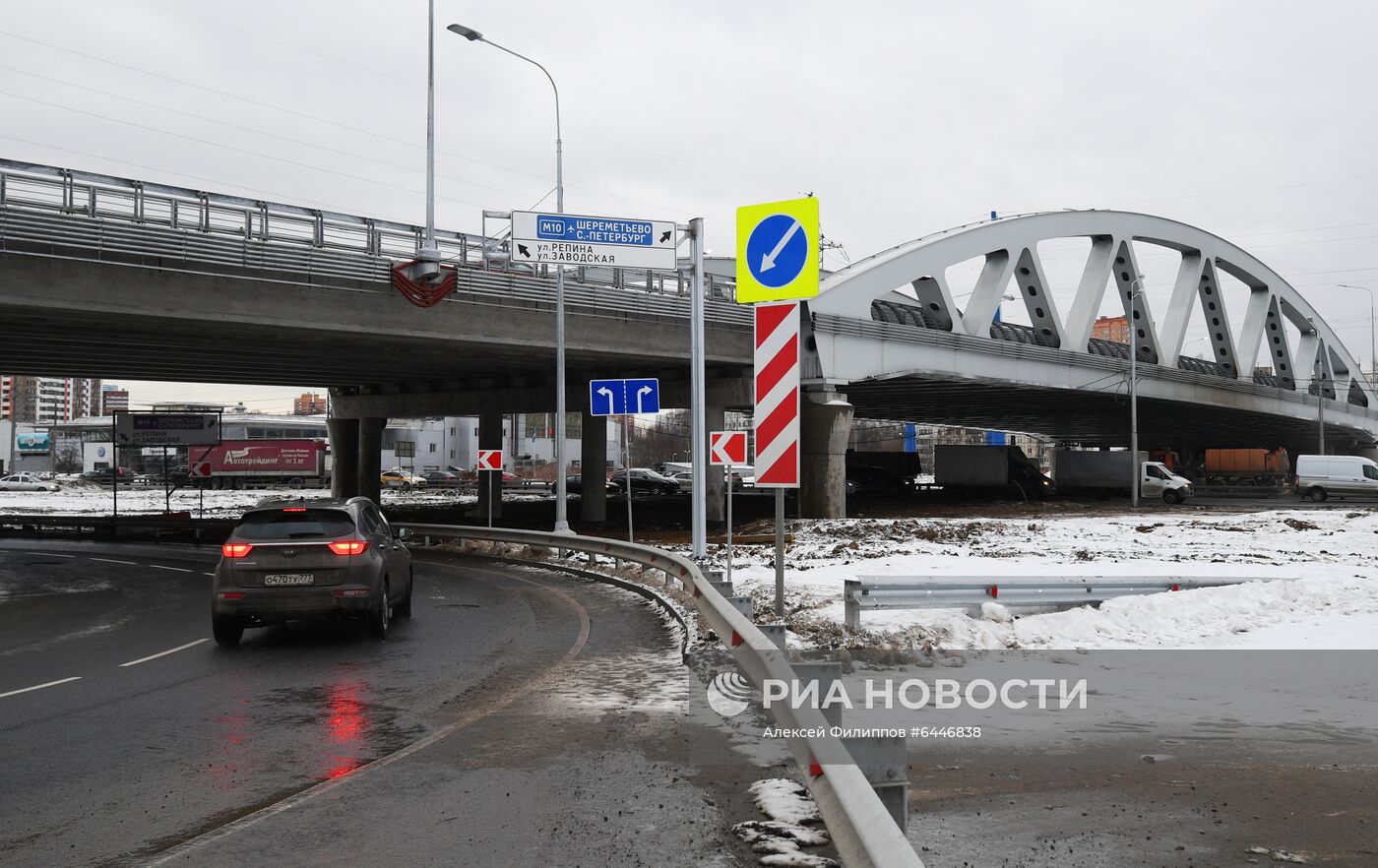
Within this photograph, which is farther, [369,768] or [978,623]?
[978,623]

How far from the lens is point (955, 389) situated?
48.3 meters

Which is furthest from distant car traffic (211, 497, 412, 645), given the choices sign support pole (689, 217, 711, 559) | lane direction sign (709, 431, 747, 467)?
lane direction sign (709, 431, 747, 467)

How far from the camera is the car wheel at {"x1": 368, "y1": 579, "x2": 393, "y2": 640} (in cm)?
1213

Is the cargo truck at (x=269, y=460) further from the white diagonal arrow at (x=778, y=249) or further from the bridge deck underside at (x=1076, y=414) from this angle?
the white diagonal arrow at (x=778, y=249)

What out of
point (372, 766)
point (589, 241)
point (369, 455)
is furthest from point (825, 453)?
point (372, 766)

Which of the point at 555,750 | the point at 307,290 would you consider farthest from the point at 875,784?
the point at 307,290

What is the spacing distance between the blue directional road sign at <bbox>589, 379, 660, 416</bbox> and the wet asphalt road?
8242 mm

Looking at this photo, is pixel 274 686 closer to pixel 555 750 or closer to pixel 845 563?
pixel 555 750

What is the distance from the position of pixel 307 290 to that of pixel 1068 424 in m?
63.3

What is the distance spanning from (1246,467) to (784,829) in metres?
71.7

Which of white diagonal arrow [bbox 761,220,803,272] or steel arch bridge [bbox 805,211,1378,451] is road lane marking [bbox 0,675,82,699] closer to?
white diagonal arrow [bbox 761,220,803,272]

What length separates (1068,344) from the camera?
162ft

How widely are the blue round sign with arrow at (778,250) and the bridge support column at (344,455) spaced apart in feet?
148

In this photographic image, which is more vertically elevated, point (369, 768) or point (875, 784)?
point (875, 784)
